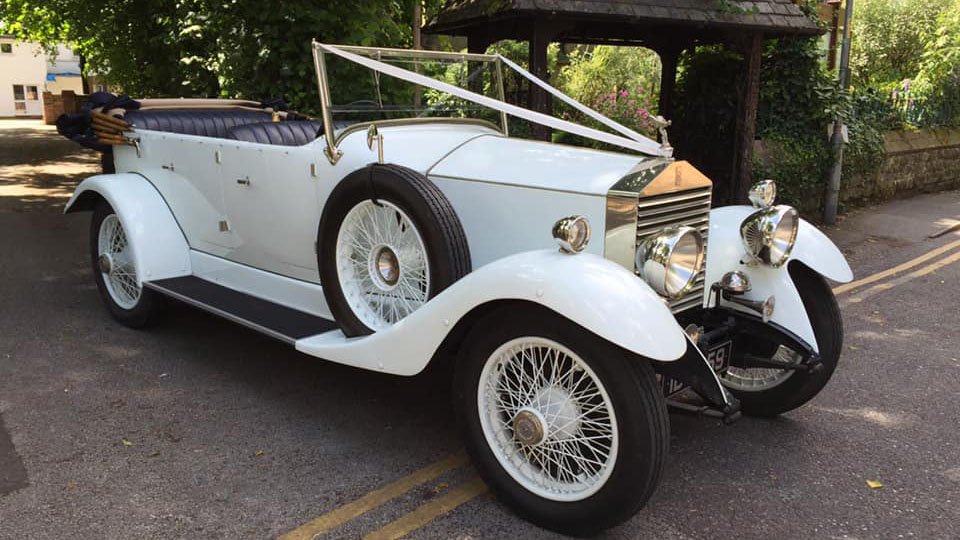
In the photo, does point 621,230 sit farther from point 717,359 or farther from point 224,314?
point 224,314

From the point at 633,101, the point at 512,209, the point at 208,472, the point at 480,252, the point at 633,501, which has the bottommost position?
the point at 208,472

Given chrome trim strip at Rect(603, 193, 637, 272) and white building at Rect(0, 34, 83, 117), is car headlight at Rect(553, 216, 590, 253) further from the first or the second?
white building at Rect(0, 34, 83, 117)

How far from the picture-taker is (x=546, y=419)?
2.96m

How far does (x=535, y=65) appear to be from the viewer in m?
7.70

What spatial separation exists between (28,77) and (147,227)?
46507mm

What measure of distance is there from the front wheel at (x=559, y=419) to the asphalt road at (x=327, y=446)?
0.62ft

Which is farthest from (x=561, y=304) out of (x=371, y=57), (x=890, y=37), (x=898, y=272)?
(x=890, y=37)

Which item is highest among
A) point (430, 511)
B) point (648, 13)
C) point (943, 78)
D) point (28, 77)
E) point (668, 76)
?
point (28, 77)

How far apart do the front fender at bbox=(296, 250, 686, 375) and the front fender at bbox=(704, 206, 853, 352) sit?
1.04 m

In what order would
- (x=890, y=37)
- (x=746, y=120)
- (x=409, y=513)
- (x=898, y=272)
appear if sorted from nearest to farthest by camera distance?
(x=409, y=513) < (x=898, y=272) < (x=746, y=120) < (x=890, y=37)

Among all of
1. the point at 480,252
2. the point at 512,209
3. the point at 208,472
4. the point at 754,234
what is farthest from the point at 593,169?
the point at 208,472

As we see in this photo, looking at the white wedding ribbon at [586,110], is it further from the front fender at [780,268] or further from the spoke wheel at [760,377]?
the spoke wheel at [760,377]

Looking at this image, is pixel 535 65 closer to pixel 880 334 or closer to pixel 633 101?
pixel 633 101

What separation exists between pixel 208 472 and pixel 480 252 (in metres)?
1.54
